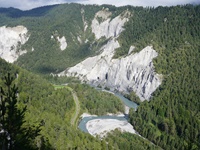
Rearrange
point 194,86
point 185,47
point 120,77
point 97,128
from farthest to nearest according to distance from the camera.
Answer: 1. point 120,77
2. point 185,47
3. point 194,86
4. point 97,128

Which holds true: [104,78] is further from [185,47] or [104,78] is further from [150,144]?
[150,144]

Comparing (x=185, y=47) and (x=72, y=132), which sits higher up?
(x=185, y=47)

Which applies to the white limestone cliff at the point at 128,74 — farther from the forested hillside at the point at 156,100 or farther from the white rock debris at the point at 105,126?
the white rock debris at the point at 105,126

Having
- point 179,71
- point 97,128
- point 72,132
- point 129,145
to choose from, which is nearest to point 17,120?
point 72,132

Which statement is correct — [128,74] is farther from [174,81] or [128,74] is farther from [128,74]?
[174,81]

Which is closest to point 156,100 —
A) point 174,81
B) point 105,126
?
point 174,81

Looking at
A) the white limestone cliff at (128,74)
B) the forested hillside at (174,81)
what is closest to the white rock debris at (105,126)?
the forested hillside at (174,81)

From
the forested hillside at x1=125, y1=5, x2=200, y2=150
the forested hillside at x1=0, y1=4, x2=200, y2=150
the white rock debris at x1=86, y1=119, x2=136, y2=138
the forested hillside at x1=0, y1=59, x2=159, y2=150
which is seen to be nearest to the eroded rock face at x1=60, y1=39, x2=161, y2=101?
the forested hillside at x1=0, y1=4, x2=200, y2=150

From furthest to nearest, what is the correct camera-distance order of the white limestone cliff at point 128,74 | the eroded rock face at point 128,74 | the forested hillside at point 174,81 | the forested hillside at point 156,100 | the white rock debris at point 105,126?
the eroded rock face at point 128,74 → the white limestone cliff at point 128,74 → the forested hillside at point 174,81 → the white rock debris at point 105,126 → the forested hillside at point 156,100
